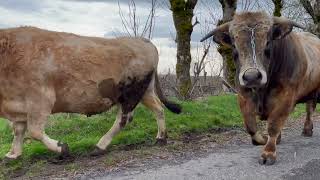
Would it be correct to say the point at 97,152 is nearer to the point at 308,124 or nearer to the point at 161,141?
the point at 161,141

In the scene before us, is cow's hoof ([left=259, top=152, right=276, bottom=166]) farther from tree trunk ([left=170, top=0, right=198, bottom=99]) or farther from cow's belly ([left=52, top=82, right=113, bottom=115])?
tree trunk ([left=170, top=0, right=198, bottom=99])

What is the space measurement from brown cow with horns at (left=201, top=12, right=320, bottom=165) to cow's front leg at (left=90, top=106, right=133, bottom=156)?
236cm

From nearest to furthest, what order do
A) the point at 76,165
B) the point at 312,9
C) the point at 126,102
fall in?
the point at 76,165
the point at 126,102
the point at 312,9

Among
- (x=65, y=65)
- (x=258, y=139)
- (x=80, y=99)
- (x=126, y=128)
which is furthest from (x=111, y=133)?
(x=258, y=139)

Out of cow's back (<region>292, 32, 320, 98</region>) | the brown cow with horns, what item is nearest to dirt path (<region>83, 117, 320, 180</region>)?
the brown cow with horns

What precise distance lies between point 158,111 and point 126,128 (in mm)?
1232

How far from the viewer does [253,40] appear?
24.7 ft

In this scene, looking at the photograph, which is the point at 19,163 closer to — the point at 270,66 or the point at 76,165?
the point at 76,165

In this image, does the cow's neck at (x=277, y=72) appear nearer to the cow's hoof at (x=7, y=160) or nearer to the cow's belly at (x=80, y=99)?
the cow's belly at (x=80, y=99)

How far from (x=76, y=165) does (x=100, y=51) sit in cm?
211

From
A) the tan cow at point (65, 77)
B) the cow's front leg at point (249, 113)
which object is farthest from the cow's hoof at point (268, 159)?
the tan cow at point (65, 77)

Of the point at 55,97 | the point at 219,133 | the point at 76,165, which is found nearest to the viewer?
the point at 76,165

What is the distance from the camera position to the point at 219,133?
11812 millimetres

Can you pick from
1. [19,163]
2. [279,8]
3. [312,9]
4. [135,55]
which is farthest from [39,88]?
[312,9]
